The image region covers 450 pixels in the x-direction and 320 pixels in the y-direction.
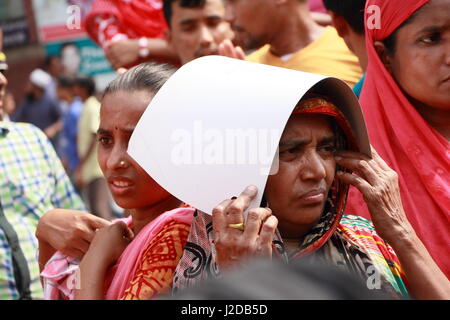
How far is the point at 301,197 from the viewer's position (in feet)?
7.64

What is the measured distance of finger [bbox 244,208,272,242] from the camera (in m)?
2.07

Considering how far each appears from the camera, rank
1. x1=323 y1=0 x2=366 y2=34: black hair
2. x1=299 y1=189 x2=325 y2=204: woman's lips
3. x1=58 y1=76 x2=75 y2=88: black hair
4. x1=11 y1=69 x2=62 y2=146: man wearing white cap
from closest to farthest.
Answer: x1=299 y1=189 x2=325 y2=204: woman's lips → x1=323 y1=0 x2=366 y2=34: black hair → x1=58 y1=76 x2=75 y2=88: black hair → x1=11 y1=69 x2=62 y2=146: man wearing white cap

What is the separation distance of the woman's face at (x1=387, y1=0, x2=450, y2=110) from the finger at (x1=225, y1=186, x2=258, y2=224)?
3.49 feet

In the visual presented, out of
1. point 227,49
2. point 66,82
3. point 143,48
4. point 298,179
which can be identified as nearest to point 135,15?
point 143,48

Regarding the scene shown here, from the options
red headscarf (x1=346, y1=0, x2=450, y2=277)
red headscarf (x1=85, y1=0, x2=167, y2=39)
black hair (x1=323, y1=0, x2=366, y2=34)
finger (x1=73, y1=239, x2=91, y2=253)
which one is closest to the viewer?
finger (x1=73, y1=239, x2=91, y2=253)

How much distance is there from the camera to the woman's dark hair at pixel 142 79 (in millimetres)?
2679

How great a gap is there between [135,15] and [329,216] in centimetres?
315

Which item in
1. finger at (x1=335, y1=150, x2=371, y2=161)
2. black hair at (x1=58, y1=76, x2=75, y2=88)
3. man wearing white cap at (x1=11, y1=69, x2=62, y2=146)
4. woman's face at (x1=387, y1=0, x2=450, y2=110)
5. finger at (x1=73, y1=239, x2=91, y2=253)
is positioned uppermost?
woman's face at (x1=387, y1=0, x2=450, y2=110)

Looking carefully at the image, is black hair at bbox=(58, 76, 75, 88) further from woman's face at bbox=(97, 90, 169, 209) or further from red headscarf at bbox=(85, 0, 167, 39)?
woman's face at bbox=(97, 90, 169, 209)

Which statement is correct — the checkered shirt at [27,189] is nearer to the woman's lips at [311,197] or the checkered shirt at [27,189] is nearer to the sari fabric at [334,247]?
the sari fabric at [334,247]

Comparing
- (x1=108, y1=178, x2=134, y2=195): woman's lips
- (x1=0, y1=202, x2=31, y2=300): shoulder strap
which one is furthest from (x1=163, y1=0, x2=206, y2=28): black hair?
(x1=108, y1=178, x2=134, y2=195): woman's lips

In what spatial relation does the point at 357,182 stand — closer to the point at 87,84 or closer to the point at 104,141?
the point at 104,141

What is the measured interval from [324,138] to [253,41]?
214cm

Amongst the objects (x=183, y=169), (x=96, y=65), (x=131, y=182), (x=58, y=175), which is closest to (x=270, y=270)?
(x=183, y=169)
